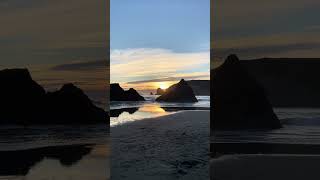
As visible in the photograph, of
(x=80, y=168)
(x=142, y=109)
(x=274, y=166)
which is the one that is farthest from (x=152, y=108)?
(x=274, y=166)

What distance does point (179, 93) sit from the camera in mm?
4773

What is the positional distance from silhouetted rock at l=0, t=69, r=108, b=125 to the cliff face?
5.39 feet

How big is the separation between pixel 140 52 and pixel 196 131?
115 cm

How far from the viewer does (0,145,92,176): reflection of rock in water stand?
422 centimetres

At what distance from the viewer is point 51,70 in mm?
4199

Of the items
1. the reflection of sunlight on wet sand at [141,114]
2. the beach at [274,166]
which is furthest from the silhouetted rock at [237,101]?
the reflection of sunlight on wet sand at [141,114]

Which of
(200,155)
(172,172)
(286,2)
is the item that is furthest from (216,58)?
(172,172)

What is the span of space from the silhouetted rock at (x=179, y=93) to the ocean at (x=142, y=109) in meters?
0.06

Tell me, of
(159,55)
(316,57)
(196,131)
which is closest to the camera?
(316,57)

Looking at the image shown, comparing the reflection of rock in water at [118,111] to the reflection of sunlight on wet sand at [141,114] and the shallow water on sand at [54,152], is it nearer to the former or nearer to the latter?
the reflection of sunlight on wet sand at [141,114]

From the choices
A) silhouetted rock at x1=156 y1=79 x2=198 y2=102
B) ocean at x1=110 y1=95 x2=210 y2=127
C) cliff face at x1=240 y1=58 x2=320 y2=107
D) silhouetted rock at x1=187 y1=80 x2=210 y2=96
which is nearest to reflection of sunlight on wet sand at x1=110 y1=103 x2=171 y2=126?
ocean at x1=110 y1=95 x2=210 y2=127

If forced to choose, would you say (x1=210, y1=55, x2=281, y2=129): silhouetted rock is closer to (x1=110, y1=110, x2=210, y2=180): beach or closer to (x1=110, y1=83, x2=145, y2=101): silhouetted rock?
(x1=110, y1=110, x2=210, y2=180): beach

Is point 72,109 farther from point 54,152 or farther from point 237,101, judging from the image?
point 237,101

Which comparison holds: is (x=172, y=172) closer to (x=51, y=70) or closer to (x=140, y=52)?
(x=140, y=52)
